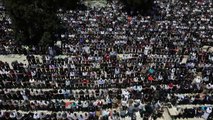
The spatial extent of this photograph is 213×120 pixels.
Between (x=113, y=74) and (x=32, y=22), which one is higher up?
(x=32, y=22)

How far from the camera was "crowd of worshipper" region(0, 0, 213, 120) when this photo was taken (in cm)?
2631

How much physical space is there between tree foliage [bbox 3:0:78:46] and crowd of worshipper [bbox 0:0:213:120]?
1785mm

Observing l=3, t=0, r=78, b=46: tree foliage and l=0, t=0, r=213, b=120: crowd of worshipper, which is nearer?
l=0, t=0, r=213, b=120: crowd of worshipper

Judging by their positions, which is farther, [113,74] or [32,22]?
[32,22]

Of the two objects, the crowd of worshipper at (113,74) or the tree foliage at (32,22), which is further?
the tree foliage at (32,22)

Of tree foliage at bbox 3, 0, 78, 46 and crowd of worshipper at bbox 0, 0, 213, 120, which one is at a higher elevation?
tree foliage at bbox 3, 0, 78, 46

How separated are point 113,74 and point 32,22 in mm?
12907

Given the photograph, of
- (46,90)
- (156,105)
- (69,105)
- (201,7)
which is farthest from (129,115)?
(201,7)

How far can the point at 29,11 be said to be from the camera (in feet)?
117

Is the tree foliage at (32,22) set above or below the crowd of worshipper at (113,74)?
above

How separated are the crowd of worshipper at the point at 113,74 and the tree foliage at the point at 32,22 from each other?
179 cm

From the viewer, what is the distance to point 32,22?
1447 inches

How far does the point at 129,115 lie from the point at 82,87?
5.70 metres

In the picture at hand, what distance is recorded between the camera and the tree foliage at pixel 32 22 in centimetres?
3597
